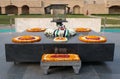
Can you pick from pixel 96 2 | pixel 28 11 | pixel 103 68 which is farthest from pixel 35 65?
pixel 28 11

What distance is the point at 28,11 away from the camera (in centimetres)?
3766

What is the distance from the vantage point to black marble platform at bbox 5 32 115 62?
5762 millimetres

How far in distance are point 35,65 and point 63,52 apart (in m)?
0.79

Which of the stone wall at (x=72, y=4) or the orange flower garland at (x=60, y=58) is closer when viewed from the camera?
the orange flower garland at (x=60, y=58)

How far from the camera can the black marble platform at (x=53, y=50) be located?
5.76m

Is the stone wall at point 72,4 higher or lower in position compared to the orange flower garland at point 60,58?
higher

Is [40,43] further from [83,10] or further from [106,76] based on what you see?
[83,10]

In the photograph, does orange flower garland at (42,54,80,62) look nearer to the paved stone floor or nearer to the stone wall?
the paved stone floor

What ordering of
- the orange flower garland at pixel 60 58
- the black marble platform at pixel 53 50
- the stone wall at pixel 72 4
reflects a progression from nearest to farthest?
the orange flower garland at pixel 60 58 < the black marble platform at pixel 53 50 < the stone wall at pixel 72 4

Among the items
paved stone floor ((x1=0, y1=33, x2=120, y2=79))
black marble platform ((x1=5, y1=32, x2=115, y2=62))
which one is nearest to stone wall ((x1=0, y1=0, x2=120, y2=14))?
paved stone floor ((x1=0, y1=33, x2=120, y2=79))

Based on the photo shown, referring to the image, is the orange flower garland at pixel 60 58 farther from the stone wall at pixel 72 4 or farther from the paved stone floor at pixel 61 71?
the stone wall at pixel 72 4

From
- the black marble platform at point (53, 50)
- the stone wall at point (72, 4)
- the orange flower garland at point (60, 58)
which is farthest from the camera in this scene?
the stone wall at point (72, 4)

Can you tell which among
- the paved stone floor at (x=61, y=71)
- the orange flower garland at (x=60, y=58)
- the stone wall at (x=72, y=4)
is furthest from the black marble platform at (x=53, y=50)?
the stone wall at (x=72, y=4)

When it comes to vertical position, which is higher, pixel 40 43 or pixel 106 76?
pixel 40 43
